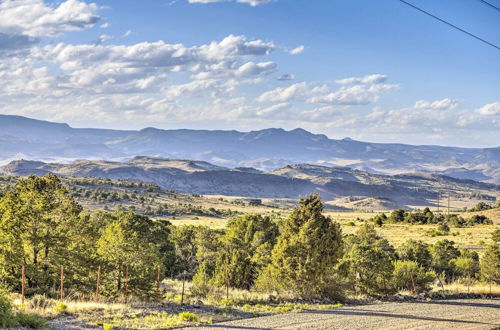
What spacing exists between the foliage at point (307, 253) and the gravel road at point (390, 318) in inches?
135

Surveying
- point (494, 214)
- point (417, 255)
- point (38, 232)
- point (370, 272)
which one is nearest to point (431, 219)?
point (494, 214)

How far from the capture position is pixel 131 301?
20922 millimetres

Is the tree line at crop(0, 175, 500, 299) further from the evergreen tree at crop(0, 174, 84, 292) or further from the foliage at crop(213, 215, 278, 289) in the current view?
the foliage at crop(213, 215, 278, 289)

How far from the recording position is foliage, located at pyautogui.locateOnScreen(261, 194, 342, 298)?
80.1ft

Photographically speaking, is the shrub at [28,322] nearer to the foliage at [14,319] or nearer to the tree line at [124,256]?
the foliage at [14,319]

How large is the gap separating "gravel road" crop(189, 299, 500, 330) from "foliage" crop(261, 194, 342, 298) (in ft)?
11.2

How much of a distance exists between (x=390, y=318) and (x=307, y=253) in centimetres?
676

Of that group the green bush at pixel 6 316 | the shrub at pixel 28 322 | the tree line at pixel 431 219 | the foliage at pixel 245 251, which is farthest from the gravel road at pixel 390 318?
the tree line at pixel 431 219

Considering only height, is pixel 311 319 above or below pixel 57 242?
below

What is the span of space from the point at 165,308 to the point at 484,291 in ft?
58.5

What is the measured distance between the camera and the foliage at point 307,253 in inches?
961

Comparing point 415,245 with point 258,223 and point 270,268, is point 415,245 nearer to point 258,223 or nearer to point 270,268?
point 258,223

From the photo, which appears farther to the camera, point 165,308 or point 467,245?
point 467,245

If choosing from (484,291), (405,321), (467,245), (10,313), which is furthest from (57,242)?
(467,245)
